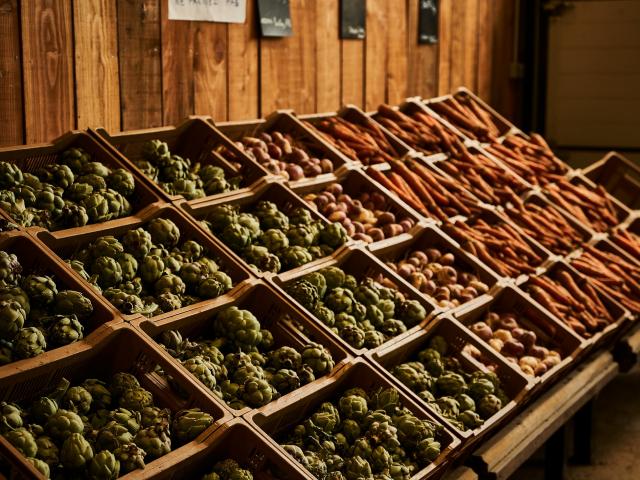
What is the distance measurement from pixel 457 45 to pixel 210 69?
2501mm

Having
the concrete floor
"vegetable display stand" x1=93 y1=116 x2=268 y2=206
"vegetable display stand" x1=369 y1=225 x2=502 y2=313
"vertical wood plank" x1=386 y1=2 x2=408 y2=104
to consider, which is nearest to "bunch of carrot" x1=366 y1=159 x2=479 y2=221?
"vegetable display stand" x1=369 y1=225 x2=502 y2=313

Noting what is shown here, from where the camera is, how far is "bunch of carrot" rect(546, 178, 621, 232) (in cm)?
466

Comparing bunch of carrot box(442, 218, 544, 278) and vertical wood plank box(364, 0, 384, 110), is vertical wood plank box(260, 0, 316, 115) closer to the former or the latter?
vertical wood plank box(364, 0, 384, 110)

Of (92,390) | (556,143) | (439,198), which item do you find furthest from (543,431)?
(556,143)

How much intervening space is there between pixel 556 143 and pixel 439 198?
122 inches

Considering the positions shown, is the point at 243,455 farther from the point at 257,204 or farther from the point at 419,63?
the point at 419,63

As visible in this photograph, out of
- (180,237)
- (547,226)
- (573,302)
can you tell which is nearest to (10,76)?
(180,237)

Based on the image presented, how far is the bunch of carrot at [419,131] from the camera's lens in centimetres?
439

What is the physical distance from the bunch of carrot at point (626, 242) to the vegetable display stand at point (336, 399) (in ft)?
8.27

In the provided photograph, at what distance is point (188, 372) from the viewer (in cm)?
210

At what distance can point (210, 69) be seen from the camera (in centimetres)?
362

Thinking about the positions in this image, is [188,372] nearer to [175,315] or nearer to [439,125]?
[175,315]

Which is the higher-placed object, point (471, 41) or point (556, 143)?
point (471, 41)

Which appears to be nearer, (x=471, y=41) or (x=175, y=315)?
(x=175, y=315)
